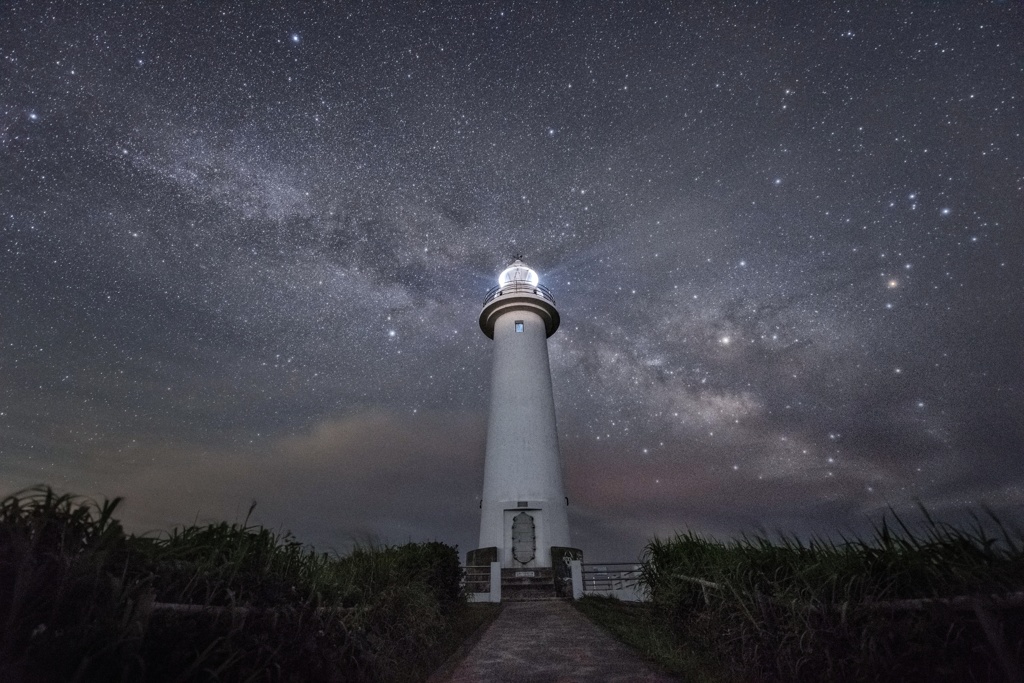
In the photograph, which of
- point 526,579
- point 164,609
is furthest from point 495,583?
point 164,609

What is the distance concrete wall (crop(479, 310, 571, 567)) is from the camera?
18.6 m

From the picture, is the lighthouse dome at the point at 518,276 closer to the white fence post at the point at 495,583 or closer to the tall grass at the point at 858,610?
the white fence post at the point at 495,583

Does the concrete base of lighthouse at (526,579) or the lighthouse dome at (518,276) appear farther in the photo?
the lighthouse dome at (518,276)

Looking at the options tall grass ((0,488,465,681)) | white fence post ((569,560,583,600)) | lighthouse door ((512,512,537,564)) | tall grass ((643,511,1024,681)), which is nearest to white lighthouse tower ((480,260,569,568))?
lighthouse door ((512,512,537,564))

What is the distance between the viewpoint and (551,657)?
257 inches

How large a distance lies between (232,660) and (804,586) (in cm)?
448

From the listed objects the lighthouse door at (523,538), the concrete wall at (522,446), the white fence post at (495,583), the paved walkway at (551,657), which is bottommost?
the paved walkway at (551,657)

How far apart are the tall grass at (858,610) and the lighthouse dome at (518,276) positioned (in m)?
18.8

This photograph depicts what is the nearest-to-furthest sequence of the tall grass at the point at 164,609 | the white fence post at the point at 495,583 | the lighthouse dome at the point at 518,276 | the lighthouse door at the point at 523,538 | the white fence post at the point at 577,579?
the tall grass at the point at 164,609 < the white fence post at the point at 495,583 < the white fence post at the point at 577,579 < the lighthouse door at the point at 523,538 < the lighthouse dome at the point at 518,276

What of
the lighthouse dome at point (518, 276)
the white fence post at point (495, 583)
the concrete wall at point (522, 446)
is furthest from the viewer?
the lighthouse dome at point (518, 276)

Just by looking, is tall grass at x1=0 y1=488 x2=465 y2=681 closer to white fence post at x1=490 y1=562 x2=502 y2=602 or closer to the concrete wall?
white fence post at x1=490 y1=562 x2=502 y2=602

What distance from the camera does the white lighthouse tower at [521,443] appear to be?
18.6m

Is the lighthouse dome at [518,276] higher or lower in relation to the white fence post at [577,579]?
higher

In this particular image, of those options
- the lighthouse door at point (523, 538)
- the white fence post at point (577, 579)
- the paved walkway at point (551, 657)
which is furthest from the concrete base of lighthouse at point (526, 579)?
the paved walkway at point (551, 657)
